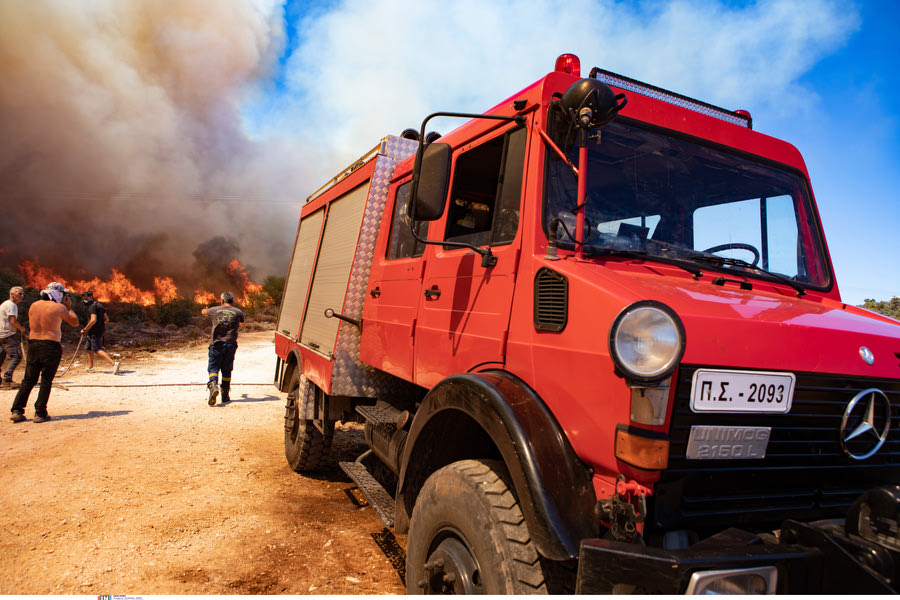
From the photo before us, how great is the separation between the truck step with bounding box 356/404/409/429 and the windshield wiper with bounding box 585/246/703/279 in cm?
185

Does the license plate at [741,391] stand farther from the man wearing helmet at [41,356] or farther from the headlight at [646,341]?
the man wearing helmet at [41,356]

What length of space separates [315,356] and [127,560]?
2.16 m

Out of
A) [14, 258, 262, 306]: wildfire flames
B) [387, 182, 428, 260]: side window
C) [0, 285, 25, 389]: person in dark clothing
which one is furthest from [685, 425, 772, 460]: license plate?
[14, 258, 262, 306]: wildfire flames

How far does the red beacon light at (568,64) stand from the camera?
104 inches

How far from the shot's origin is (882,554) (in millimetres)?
1434

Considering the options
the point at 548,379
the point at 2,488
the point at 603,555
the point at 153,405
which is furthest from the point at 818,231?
the point at 153,405

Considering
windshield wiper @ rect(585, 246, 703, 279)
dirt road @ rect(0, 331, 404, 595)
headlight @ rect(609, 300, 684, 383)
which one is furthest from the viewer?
dirt road @ rect(0, 331, 404, 595)

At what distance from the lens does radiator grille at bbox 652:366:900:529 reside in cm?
168

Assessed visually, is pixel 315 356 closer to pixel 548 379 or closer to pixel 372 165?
pixel 372 165

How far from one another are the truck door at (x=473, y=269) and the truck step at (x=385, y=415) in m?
0.47

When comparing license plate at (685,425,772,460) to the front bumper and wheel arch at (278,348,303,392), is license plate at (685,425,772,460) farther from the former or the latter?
wheel arch at (278,348,303,392)

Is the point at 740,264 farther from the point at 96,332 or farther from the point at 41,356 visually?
the point at 96,332

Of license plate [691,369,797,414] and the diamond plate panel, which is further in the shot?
the diamond plate panel

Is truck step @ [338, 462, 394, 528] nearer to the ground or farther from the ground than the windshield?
nearer to the ground
